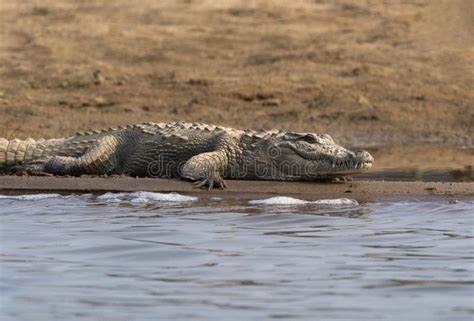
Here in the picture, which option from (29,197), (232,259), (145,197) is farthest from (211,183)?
(232,259)

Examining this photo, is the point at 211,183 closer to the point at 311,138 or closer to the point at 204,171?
the point at 204,171

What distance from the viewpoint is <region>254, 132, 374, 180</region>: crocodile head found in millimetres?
9672

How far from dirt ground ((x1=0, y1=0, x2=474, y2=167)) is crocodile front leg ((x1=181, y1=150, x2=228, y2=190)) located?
19.1ft

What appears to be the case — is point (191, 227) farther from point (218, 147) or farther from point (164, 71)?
point (164, 71)

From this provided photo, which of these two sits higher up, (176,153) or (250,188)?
(176,153)

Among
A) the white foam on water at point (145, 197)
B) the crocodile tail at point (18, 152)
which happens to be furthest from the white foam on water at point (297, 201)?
the crocodile tail at point (18, 152)

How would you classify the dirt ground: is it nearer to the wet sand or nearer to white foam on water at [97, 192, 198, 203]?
the wet sand

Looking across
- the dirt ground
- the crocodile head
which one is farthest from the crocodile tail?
the dirt ground

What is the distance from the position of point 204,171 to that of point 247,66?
8.20m

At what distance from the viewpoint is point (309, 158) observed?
32.7 feet

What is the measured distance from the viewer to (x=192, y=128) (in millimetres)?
10570

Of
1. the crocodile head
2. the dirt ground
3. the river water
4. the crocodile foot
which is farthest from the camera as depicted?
the dirt ground

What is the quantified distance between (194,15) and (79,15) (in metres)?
1.77

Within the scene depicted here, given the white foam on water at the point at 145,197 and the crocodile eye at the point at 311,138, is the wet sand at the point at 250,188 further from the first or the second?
the crocodile eye at the point at 311,138
